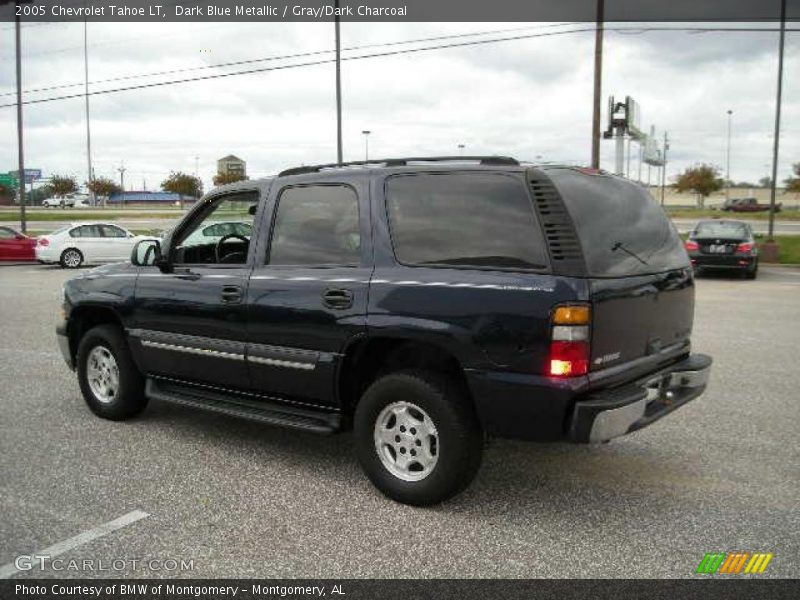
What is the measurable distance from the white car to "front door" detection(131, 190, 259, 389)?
58.0 feet

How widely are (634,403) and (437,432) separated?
102cm

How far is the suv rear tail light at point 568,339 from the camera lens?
11.6 ft

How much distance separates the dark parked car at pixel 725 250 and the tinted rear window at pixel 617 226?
1553 centimetres

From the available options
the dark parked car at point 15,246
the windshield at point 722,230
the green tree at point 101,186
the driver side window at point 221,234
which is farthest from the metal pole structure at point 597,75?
the green tree at point 101,186

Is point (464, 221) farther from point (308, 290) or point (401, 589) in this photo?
point (401, 589)

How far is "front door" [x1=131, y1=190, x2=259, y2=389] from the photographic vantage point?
15.7 feet

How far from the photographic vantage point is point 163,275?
208 inches

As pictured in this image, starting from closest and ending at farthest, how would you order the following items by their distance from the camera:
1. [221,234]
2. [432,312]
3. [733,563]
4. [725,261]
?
1. [733,563]
2. [432,312]
3. [221,234]
4. [725,261]

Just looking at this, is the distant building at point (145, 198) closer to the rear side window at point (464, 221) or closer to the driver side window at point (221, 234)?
the driver side window at point (221, 234)

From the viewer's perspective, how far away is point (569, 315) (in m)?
3.52

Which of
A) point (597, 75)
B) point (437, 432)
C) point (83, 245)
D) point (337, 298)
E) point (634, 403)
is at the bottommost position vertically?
point (437, 432)

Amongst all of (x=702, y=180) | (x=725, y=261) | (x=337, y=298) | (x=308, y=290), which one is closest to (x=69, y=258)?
(x=725, y=261)

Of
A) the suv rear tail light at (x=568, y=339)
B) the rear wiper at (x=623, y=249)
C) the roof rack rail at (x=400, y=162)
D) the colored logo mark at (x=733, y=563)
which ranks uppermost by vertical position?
the roof rack rail at (x=400, y=162)

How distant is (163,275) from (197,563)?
249 centimetres
